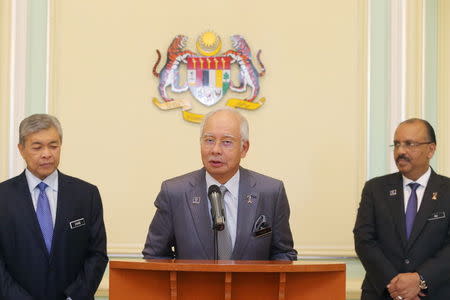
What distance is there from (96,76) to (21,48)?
60cm

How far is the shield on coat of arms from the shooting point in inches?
206

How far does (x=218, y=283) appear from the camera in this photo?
236 cm

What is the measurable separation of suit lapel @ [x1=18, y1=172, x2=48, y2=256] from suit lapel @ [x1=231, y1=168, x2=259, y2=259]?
0.99 metres

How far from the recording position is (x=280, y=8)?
209 inches

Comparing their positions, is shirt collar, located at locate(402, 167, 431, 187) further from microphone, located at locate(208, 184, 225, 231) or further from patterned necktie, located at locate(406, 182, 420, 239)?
microphone, located at locate(208, 184, 225, 231)

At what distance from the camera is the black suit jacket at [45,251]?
3.37 m

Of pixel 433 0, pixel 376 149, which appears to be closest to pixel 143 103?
pixel 376 149

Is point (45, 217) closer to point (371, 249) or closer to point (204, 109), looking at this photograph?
point (371, 249)

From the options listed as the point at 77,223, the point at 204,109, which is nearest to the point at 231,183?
the point at 77,223

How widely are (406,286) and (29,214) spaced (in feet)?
6.75

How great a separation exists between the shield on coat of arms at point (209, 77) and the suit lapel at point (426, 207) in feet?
5.88

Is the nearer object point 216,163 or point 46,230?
point 216,163

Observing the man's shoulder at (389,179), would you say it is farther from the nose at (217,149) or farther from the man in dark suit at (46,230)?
the man in dark suit at (46,230)

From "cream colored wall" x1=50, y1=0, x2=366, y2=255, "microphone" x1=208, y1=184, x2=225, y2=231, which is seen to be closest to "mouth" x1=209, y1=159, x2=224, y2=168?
"microphone" x1=208, y1=184, x2=225, y2=231
